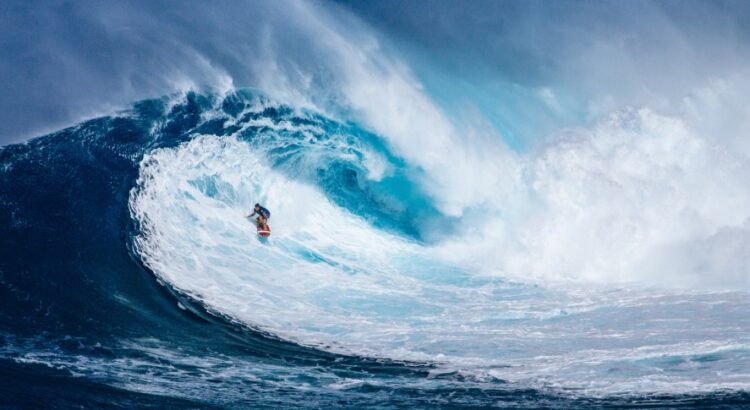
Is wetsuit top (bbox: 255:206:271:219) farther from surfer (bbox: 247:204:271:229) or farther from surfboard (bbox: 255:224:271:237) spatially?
surfboard (bbox: 255:224:271:237)

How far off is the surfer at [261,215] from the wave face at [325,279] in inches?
16.8

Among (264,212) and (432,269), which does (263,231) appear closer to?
(264,212)

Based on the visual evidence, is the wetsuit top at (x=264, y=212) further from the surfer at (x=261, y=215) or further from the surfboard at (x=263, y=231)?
the surfboard at (x=263, y=231)

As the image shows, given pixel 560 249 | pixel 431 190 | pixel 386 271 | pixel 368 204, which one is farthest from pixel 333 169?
pixel 560 249

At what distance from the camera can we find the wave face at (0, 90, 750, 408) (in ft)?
19.9

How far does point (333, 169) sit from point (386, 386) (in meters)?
9.43

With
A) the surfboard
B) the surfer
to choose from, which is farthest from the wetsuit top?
the surfboard

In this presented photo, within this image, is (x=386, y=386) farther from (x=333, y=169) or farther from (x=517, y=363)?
(x=333, y=169)

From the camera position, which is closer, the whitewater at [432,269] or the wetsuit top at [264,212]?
the whitewater at [432,269]

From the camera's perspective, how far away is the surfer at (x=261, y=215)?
12.1 m

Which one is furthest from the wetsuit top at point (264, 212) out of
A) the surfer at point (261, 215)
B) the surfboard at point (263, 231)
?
the surfboard at point (263, 231)

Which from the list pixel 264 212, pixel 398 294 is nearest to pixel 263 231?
pixel 264 212

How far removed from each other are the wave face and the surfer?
0.43 m

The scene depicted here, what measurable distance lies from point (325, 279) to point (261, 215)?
2.28 metres
